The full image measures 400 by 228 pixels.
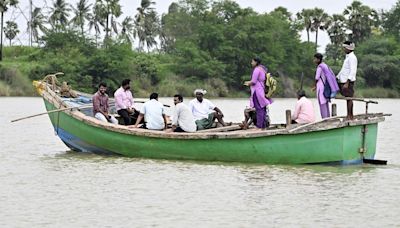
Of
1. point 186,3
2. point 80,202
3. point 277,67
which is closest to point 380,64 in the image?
point 277,67

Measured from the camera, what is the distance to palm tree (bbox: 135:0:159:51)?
86.2 m

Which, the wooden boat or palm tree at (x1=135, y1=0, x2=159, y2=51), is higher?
palm tree at (x1=135, y1=0, x2=159, y2=51)

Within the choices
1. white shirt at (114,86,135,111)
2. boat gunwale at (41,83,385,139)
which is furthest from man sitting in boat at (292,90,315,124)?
white shirt at (114,86,135,111)

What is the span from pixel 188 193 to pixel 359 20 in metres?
67.8

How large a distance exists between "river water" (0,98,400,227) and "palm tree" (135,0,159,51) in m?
70.3

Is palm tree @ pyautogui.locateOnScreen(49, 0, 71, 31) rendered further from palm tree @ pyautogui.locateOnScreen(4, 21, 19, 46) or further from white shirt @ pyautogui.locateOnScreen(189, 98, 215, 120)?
white shirt @ pyautogui.locateOnScreen(189, 98, 215, 120)

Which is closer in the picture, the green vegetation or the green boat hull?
the green boat hull

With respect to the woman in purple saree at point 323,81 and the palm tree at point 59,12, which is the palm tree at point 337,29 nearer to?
the palm tree at point 59,12

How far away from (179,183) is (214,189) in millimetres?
688

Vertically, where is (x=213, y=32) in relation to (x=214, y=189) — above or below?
above

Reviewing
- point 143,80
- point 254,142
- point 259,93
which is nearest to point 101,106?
point 259,93

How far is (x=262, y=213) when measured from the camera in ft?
34.7

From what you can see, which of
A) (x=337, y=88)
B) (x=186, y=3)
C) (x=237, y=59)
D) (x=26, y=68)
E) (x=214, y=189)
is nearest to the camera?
(x=214, y=189)

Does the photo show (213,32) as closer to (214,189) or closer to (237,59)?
(237,59)
